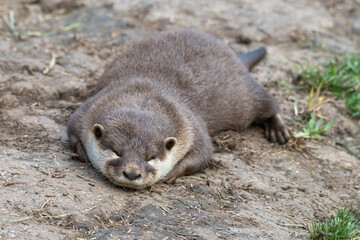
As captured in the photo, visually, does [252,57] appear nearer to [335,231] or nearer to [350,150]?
[350,150]

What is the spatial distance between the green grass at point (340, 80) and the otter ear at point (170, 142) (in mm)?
2343

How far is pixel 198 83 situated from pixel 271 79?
1.52 m

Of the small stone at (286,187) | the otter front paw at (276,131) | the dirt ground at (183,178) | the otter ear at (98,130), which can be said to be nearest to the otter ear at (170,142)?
the dirt ground at (183,178)

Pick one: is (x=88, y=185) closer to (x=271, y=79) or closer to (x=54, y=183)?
(x=54, y=183)

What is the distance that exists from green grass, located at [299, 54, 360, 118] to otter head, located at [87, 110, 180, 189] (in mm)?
2396

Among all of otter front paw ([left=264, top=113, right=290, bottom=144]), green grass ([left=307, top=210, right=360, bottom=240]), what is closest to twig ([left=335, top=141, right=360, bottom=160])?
otter front paw ([left=264, top=113, right=290, bottom=144])

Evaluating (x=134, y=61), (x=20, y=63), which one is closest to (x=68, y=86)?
(x=20, y=63)

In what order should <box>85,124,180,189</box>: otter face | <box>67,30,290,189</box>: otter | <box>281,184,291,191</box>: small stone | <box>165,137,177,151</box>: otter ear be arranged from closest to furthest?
<box>85,124,180,189</box>: otter face
<box>67,30,290,189</box>: otter
<box>165,137,177,151</box>: otter ear
<box>281,184,291,191</box>: small stone

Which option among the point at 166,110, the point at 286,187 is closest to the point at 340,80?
the point at 286,187

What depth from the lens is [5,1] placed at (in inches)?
268

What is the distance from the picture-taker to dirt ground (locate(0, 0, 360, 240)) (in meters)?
3.10

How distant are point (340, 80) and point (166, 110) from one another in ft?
8.25

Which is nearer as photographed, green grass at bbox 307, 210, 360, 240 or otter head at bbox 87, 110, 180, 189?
green grass at bbox 307, 210, 360, 240

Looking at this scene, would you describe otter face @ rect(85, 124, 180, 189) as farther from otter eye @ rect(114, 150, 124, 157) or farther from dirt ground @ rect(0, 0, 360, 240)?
dirt ground @ rect(0, 0, 360, 240)
